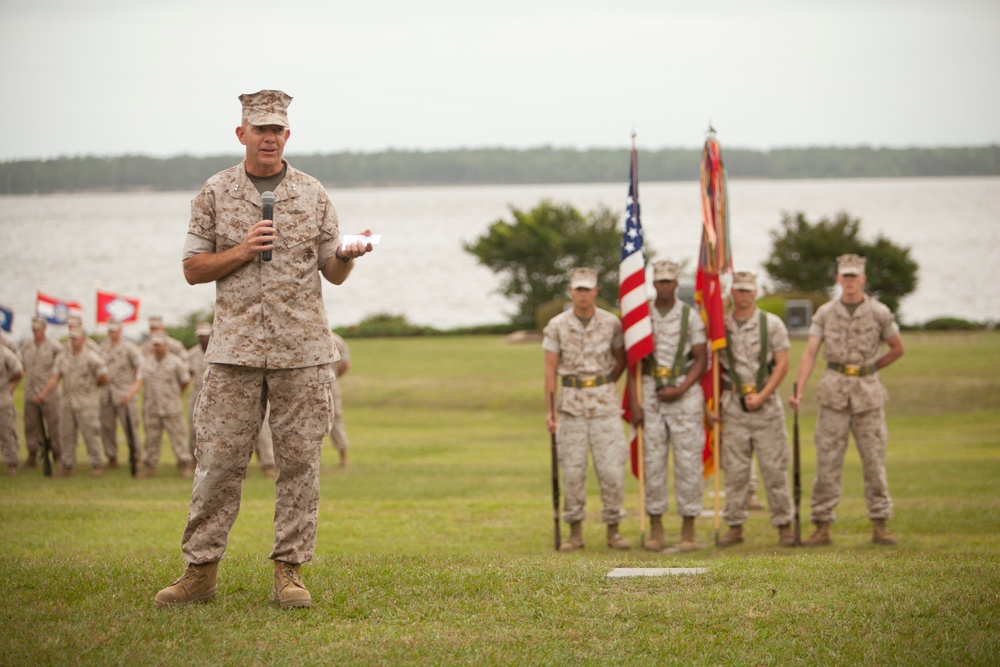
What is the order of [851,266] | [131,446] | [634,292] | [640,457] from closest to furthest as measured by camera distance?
[851,266] < [634,292] < [640,457] < [131,446]

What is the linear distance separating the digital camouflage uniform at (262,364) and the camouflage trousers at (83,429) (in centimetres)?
1420

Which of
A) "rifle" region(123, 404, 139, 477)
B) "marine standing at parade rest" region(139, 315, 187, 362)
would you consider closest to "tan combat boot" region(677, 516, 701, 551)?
"rifle" region(123, 404, 139, 477)

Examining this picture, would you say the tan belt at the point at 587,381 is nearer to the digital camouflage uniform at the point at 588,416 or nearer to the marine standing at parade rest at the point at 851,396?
the digital camouflage uniform at the point at 588,416

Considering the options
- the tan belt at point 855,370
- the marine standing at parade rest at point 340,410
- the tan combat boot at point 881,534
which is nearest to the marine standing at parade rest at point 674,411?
the tan belt at point 855,370

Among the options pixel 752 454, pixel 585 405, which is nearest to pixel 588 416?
pixel 585 405

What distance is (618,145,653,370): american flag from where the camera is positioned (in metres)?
12.3

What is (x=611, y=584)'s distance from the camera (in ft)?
24.7

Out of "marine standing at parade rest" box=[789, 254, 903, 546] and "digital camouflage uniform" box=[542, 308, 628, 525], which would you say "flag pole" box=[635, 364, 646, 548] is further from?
"marine standing at parade rest" box=[789, 254, 903, 546]

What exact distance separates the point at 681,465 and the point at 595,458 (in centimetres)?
88

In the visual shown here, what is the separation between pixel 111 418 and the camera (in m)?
21.5

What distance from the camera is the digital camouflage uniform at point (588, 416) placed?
1223 cm

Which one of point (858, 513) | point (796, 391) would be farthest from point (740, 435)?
point (858, 513)

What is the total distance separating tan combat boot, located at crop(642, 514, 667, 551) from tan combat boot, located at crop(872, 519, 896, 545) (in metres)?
2.15

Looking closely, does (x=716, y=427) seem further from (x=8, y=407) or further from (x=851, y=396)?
(x=8, y=407)
